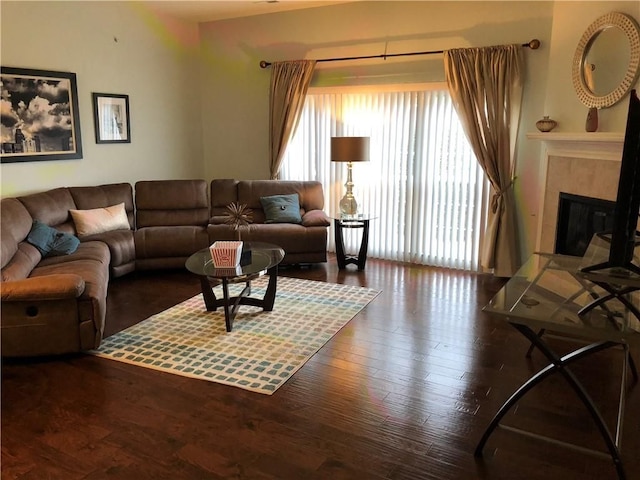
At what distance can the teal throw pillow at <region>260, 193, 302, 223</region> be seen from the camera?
5.59 meters

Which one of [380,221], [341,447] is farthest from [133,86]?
[341,447]

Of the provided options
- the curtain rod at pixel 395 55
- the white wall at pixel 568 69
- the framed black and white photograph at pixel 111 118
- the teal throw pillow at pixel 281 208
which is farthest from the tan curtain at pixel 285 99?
the white wall at pixel 568 69

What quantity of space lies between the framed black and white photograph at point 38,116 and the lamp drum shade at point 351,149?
8.95 feet

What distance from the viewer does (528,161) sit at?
4.98m

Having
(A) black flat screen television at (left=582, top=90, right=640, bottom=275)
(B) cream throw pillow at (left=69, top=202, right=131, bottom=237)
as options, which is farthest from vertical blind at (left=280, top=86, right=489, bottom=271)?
(A) black flat screen television at (left=582, top=90, right=640, bottom=275)

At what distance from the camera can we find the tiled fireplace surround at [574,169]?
3729 mm

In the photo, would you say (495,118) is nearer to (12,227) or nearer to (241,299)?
(241,299)

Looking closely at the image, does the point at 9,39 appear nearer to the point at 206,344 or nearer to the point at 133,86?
the point at 133,86

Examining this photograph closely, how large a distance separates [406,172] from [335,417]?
3496mm

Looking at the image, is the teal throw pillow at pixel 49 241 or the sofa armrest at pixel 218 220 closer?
the teal throw pillow at pixel 49 241

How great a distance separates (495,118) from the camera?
491 centimetres

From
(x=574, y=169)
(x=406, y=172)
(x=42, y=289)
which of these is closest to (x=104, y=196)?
(x=42, y=289)

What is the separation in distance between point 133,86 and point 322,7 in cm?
237

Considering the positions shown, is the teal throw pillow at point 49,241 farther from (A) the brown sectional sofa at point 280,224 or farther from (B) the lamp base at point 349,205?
(B) the lamp base at point 349,205
